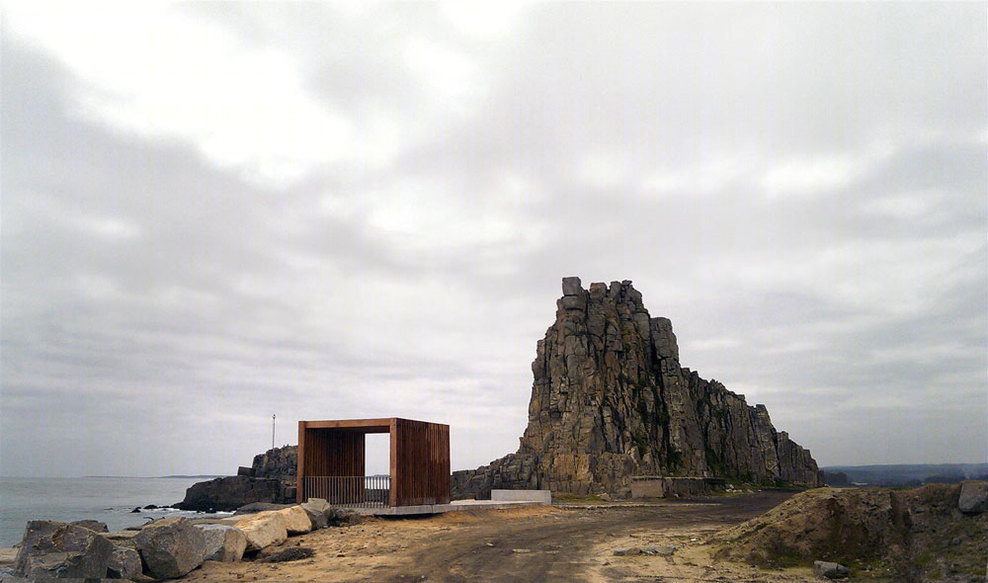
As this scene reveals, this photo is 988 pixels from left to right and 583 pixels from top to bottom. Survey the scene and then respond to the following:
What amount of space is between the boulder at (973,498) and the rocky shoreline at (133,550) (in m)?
16.2

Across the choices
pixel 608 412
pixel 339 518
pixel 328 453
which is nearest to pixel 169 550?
pixel 339 518

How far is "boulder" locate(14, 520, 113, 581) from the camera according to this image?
551 inches

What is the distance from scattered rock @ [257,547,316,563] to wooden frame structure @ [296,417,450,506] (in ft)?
38.2

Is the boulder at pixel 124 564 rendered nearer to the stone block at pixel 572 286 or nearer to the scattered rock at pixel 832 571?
the scattered rock at pixel 832 571

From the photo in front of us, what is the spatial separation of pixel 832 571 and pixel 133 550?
16009 mm

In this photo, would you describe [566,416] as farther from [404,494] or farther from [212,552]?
[212,552]

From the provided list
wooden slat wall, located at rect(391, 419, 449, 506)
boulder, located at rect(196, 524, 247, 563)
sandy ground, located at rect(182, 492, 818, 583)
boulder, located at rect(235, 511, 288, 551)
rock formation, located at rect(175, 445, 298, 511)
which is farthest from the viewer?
rock formation, located at rect(175, 445, 298, 511)

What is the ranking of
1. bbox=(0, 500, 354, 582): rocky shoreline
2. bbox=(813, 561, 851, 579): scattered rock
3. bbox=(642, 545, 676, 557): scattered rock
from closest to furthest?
bbox=(0, 500, 354, 582): rocky shoreline, bbox=(813, 561, 851, 579): scattered rock, bbox=(642, 545, 676, 557): scattered rock

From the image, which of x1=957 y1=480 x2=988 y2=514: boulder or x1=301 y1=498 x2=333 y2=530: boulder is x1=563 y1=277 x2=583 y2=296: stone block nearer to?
x1=301 y1=498 x2=333 y2=530: boulder

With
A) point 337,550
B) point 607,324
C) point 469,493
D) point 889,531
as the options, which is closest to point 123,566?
point 337,550

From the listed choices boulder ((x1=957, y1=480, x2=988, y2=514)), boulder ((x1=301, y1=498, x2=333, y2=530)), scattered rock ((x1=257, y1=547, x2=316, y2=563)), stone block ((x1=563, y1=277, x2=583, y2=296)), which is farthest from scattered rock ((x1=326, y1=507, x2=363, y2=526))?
stone block ((x1=563, y1=277, x2=583, y2=296))

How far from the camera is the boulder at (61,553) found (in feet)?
45.9

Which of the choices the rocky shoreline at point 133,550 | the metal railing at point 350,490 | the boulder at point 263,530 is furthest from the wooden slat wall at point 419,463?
the rocky shoreline at point 133,550

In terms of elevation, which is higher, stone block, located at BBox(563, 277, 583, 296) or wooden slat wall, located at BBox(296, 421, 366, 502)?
stone block, located at BBox(563, 277, 583, 296)
